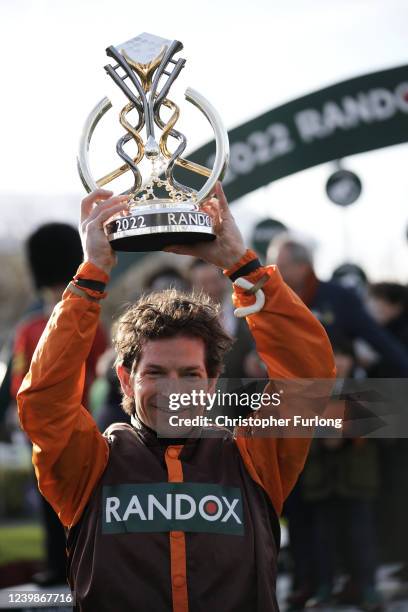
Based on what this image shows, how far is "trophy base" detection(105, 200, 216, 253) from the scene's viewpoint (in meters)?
3.11

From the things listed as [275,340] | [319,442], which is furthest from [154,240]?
[319,442]

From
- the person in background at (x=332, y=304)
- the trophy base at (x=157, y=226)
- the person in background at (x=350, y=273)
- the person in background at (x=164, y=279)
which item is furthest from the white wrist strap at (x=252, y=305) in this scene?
the person in background at (x=350, y=273)

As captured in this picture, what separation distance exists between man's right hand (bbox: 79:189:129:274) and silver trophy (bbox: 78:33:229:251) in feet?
0.16

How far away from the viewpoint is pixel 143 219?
3131mm

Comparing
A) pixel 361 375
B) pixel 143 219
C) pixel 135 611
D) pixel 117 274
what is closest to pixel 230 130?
pixel 117 274

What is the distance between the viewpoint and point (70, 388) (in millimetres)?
3012

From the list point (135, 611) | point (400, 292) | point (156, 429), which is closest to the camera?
point (135, 611)

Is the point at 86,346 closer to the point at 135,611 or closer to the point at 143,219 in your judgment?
the point at 143,219

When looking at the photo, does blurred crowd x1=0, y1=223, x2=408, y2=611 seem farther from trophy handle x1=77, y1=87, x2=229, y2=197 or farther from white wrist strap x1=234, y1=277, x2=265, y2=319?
white wrist strap x1=234, y1=277, x2=265, y2=319

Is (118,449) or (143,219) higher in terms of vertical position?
(143,219)

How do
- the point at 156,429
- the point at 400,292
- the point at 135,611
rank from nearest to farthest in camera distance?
the point at 135,611
the point at 156,429
the point at 400,292

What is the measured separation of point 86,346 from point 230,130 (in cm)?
476

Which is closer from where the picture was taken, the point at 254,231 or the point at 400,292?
the point at 400,292

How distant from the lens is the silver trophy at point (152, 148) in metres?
3.14
